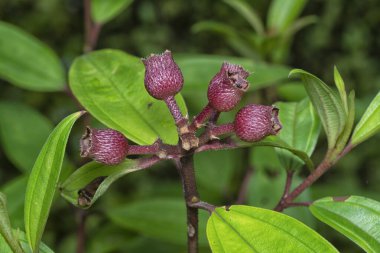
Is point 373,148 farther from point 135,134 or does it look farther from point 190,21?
point 135,134

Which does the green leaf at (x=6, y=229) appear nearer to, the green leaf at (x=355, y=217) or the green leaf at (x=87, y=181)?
the green leaf at (x=87, y=181)

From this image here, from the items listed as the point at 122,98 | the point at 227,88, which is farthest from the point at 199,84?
the point at 227,88

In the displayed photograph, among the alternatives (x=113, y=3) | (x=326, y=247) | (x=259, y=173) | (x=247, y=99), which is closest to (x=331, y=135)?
(x=326, y=247)

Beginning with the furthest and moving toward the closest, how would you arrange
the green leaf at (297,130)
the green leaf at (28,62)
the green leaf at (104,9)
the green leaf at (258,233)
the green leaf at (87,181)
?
the green leaf at (104,9) < the green leaf at (28,62) < the green leaf at (297,130) < the green leaf at (87,181) < the green leaf at (258,233)

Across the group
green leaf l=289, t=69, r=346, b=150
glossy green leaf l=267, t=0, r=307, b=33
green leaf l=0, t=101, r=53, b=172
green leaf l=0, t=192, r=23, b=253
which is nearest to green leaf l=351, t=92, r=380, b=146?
green leaf l=289, t=69, r=346, b=150

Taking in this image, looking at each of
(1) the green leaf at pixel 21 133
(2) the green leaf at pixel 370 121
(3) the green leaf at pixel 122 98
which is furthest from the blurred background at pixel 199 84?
(2) the green leaf at pixel 370 121
